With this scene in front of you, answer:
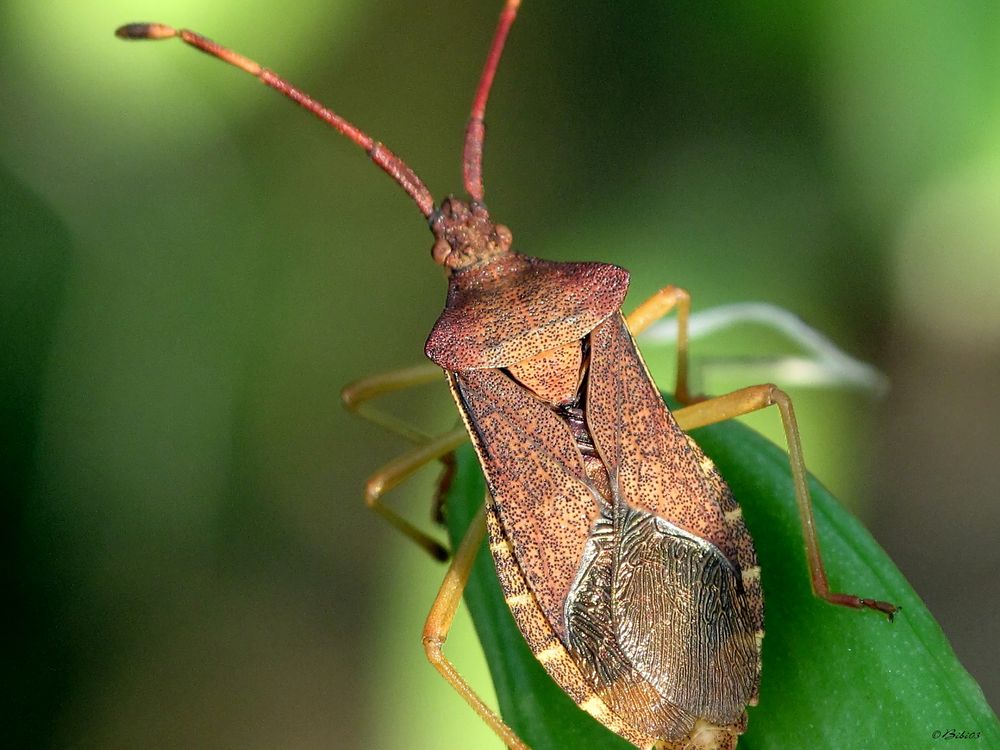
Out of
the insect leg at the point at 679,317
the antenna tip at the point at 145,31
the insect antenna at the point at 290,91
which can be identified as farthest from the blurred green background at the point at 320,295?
the antenna tip at the point at 145,31

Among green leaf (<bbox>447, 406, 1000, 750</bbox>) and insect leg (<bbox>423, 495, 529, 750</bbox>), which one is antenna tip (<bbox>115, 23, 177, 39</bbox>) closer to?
insect leg (<bbox>423, 495, 529, 750</bbox>)

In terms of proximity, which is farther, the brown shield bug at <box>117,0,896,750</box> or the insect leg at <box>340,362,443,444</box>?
the insect leg at <box>340,362,443,444</box>

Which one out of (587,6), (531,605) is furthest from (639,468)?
(587,6)

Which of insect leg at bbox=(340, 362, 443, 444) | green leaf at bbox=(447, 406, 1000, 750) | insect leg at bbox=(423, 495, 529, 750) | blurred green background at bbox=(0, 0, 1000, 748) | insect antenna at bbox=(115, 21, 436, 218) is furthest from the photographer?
blurred green background at bbox=(0, 0, 1000, 748)

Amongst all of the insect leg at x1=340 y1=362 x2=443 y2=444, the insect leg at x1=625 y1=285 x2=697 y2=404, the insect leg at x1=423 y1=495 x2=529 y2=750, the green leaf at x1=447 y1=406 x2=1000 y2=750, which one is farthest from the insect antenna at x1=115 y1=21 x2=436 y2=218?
the green leaf at x1=447 y1=406 x2=1000 y2=750

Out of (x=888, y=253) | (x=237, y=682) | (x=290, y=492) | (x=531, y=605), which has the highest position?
(x=888, y=253)

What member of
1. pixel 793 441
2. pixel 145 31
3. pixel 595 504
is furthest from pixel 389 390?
pixel 793 441

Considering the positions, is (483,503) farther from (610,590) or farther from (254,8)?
(254,8)

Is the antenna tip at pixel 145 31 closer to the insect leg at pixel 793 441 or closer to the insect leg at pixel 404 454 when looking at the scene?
the insect leg at pixel 404 454
